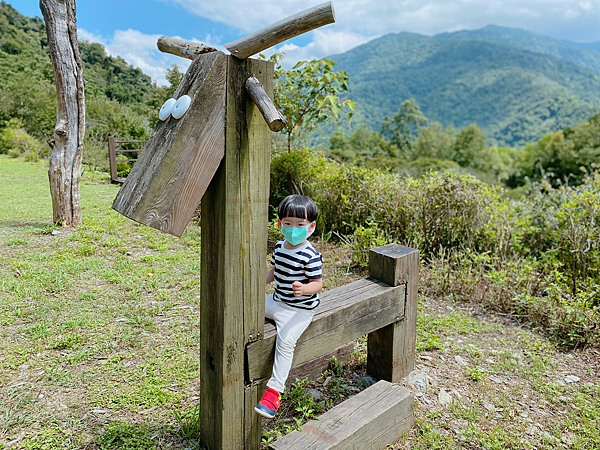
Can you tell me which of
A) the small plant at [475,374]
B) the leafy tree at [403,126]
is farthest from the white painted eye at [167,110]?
the leafy tree at [403,126]

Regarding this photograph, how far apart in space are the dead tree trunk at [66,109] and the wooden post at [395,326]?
5.05 m

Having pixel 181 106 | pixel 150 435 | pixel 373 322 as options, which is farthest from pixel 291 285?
pixel 150 435

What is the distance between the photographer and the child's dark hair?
191cm

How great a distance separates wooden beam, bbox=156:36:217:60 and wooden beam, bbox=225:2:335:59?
0.15 metres

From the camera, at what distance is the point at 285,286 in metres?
1.99

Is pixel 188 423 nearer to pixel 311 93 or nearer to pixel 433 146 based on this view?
pixel 311 93

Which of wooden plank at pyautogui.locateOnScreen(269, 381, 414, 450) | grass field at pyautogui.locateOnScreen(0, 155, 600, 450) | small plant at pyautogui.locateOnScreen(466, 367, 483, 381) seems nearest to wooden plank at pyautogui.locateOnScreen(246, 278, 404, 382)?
wooden plank at pyautogui.locateOnScreen(269, 381, 414, 450)

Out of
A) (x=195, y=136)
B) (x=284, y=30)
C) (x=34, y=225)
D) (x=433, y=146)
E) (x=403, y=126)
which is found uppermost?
(x=403, y=126)

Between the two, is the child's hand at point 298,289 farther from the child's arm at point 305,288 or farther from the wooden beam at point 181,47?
the wooden beam at point 181,47

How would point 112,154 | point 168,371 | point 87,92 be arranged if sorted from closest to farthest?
1. point 168,371
2. point 112,154
3. point 87,92

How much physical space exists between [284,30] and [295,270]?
3.47 feet

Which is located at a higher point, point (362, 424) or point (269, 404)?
point (269, 404)

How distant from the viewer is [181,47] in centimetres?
171

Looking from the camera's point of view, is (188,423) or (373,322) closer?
(188,423)
